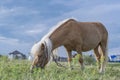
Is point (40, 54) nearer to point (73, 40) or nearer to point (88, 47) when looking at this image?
point (73, 40)

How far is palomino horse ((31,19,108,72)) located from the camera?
796 cm

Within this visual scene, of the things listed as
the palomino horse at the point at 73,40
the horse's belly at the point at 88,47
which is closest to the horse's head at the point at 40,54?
the palomino horse at the point at 73,40

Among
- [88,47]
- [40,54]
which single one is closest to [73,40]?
[88,47]

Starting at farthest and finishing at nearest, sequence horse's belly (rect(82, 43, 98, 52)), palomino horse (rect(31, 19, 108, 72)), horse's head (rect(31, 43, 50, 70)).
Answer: horse's belly (rect(82, 43, 98, 52)), palomino horse (rect(31, 19, 108, 72)), horse's head (rect(31, 43, 50, 70))

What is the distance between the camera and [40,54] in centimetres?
793

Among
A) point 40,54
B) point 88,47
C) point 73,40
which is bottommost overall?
point 40,54

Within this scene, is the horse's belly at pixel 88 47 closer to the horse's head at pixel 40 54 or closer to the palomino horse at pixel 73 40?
the palomino horse at pixel 73 40

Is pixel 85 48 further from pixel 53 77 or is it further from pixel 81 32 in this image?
pixel 53 77

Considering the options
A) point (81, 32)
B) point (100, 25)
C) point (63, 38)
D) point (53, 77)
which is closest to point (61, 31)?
point (63, 38)

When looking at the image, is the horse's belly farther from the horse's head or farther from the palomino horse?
the horse's head

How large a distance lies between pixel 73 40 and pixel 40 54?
1.40 meters

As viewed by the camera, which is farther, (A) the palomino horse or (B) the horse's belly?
(B) the horse's belly

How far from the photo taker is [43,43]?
8.02 m

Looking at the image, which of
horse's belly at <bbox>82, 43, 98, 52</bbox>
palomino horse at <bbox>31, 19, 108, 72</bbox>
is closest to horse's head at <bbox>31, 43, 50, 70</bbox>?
palomino horse at <bbox>31, 19, 108, 72</bbox>
